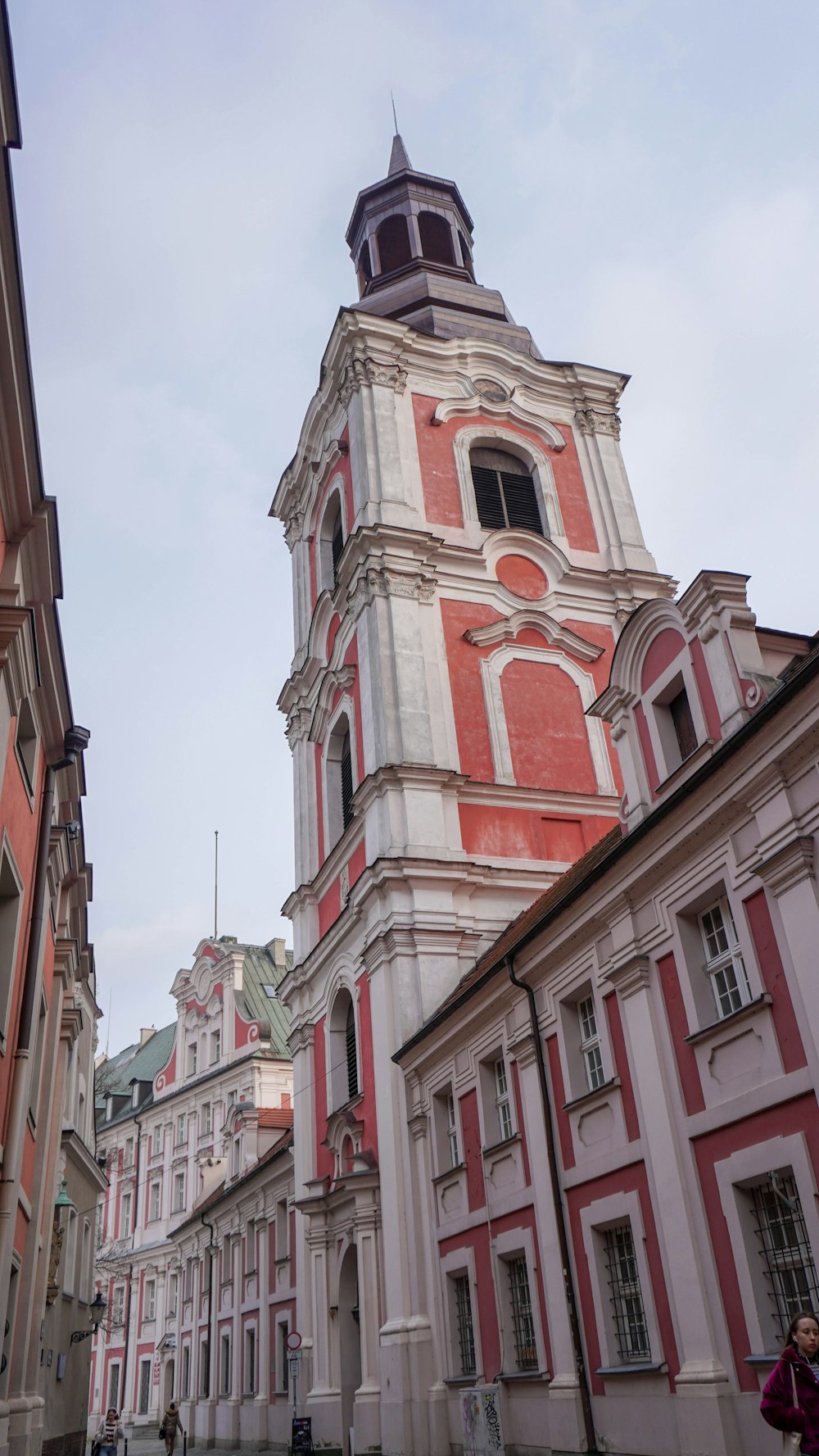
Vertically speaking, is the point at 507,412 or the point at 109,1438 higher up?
the point at 507,412

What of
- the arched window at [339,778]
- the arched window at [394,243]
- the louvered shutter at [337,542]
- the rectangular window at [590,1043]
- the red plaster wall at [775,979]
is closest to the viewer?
the red plaster wall at [775,979]

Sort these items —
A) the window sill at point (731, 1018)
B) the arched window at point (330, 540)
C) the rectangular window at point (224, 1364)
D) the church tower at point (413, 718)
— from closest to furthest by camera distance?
the window sill at point (731, 1018)
the church tower at point (413, 718)
the arched window at point (330, 540)
the rectangular window at point (224, 1364)

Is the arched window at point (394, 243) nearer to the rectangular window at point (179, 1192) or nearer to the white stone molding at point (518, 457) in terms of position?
the white stone molding at point (518, 457)

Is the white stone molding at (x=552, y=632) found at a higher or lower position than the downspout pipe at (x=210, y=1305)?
higher

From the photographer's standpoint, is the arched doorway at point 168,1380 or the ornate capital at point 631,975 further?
the arched doorway at point 168,1380

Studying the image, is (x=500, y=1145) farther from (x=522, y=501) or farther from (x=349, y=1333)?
(x=522, y=501)

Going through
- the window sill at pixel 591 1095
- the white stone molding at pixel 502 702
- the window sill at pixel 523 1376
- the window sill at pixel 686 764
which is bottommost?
the window sill at pixel 523 1376

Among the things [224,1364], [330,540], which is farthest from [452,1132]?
[224,1364]

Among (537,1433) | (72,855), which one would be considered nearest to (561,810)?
(72,855)

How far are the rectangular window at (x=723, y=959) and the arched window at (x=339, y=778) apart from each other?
14.0m

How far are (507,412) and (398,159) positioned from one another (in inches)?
662

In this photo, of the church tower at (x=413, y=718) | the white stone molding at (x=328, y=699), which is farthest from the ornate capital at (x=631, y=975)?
the white stone molding at (x=328, y=699)

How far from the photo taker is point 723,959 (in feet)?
34.1

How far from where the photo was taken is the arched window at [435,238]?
3469 centimetres
